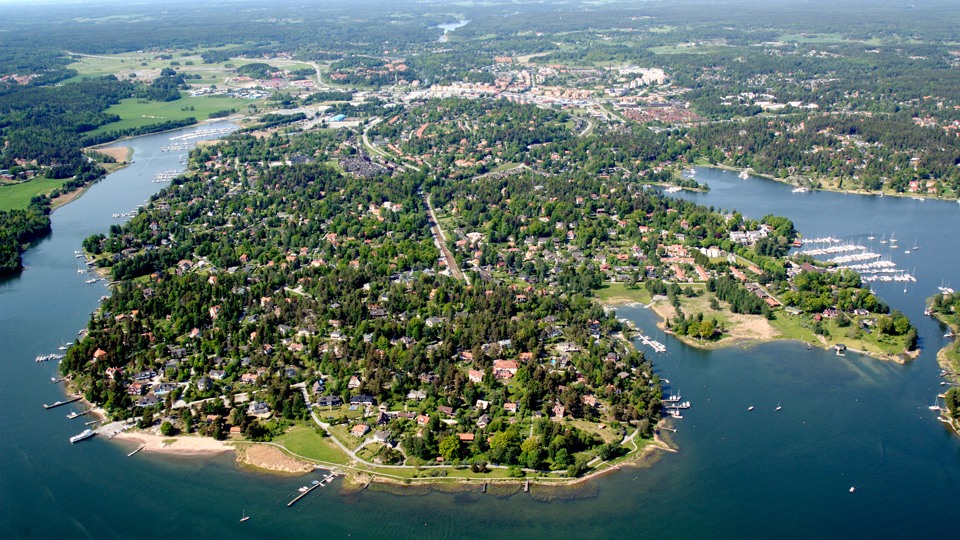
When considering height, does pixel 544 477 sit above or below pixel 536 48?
below

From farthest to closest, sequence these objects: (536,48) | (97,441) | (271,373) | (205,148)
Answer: (536,48), (205,148), (271,373), (97,441)

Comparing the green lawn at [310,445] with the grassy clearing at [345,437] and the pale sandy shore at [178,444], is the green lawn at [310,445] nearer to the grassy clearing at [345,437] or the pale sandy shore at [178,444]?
the grassy clearing at [345,437]

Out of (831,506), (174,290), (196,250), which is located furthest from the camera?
(196,250)

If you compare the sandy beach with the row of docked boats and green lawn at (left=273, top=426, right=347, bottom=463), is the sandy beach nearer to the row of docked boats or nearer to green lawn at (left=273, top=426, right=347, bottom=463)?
green lawn at (left=273, top=426, right=347, bottom=463)

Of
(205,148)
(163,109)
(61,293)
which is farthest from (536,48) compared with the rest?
(61,293)

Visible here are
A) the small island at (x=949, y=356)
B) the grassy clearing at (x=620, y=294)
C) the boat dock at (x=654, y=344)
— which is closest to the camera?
the small island at (x=949, y=356)

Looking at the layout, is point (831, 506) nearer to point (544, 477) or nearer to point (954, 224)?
point (544, 477)

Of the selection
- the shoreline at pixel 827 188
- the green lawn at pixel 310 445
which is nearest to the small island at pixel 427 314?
the green lawn at pixel 310 445
